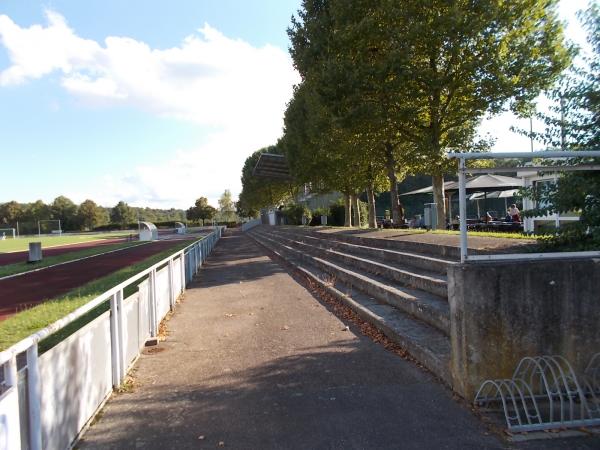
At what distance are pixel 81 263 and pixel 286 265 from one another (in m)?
8.86

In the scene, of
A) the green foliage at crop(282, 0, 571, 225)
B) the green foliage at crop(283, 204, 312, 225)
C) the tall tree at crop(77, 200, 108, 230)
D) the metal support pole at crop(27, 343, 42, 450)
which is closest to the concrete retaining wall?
the metal support pole at crop(27, 343, 42, 450)

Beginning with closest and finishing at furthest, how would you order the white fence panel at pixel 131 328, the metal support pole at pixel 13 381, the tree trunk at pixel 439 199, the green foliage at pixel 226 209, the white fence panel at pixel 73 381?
the metal support pole at pixel 13 381 → the white fence panel at pixel 73 381 → the white fence panel at pixel 131 328 → the tree trunk at pixel 439 199 → the green foliage at pixel 226 209

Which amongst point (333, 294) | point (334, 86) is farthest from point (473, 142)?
point (333, 294)

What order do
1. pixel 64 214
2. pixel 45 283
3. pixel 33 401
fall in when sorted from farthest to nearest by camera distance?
1. pixel 64 214
2. pixel 45 283
3. pixel 33 401

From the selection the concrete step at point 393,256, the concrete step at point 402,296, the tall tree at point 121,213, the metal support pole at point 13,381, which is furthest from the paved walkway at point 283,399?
the tall tree at point 121,213

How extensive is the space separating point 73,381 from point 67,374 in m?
0.15

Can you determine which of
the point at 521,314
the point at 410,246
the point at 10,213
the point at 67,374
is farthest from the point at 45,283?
the point at 10,213

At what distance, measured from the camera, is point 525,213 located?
215 inches

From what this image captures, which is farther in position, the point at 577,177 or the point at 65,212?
the point at 65,212

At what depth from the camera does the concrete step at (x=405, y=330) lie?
5.10 meters

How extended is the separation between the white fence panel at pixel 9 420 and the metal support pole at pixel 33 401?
0.20 meters

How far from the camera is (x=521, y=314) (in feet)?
14.3

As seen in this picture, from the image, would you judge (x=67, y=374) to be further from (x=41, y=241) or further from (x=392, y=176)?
(x=41, y=241)

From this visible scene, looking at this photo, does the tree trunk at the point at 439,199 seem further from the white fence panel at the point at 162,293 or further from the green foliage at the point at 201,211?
the green foliage at the point at 201,211
